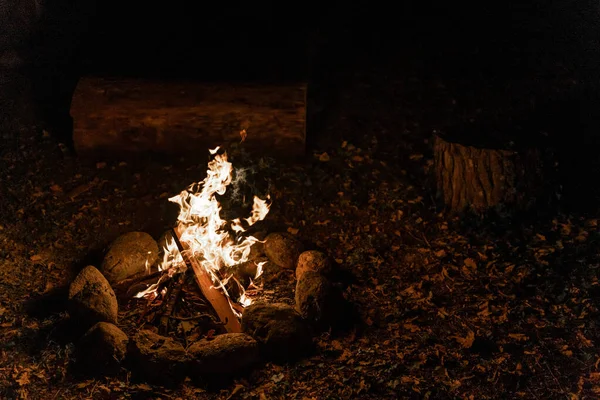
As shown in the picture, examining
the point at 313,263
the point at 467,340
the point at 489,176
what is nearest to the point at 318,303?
the point at 313,263

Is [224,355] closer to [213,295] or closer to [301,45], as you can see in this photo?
[213,295]

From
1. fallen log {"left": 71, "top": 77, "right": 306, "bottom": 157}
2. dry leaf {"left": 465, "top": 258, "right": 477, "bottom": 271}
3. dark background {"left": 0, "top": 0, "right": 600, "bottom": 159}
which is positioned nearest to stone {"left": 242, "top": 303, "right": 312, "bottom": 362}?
dry leaf {"left": 465, "top": 258, "right": 477, "bottom": 271}

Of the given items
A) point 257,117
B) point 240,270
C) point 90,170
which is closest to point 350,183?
point 257,117

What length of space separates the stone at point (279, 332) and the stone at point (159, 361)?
55cm

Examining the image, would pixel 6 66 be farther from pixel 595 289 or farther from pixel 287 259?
pixel 595 289

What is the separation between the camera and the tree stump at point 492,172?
5733 mm

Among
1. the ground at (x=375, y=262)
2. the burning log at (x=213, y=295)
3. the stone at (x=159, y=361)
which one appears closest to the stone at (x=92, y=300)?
the ground at (x=375, y=262)

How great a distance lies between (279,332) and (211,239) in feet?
4.25

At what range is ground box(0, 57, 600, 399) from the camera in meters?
4.42

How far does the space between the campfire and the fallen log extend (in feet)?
2.42

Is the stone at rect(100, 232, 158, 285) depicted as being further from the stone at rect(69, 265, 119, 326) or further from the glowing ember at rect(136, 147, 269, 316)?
the stone at rect(69, 265, 119, 326)

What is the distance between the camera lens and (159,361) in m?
4.43

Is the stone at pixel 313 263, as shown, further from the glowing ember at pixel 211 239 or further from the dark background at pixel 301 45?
the dark background at pixel 301 45

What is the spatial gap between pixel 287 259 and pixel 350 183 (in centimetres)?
145
